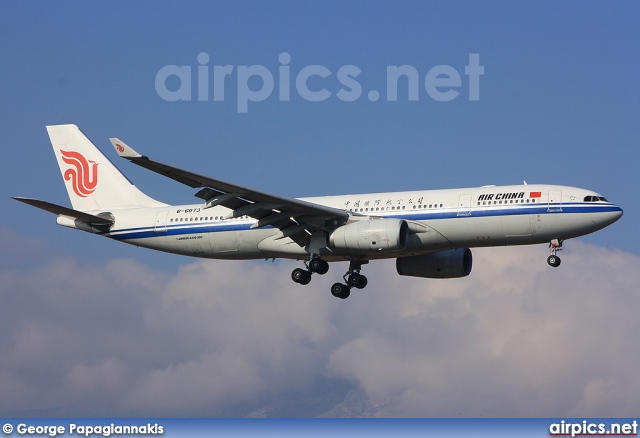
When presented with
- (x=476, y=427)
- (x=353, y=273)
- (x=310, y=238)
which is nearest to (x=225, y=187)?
(x=310, y=238)

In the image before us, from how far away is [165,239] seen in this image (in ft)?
191

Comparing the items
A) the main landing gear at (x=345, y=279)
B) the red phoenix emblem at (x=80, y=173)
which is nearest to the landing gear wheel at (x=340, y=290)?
the main landing gear at (x=345, y=279)

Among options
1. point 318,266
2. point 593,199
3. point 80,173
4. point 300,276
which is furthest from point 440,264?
point 80,173

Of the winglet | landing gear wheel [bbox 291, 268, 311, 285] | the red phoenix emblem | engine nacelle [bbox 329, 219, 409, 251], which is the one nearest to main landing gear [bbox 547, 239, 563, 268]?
engine nacelle [bbox 329, 219, 409, 251]

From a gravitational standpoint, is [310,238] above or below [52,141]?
below

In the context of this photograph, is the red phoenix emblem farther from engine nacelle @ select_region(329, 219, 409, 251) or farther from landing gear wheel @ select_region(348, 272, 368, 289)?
engine nacelle @ select_region(329, 219, 409, 251)

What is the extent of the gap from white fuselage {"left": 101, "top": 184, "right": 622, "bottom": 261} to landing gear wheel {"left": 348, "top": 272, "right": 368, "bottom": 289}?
1.72 metres

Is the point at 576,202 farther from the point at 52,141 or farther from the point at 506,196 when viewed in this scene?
the point at 52,141

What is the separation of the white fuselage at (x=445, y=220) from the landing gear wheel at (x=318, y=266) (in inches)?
18.4

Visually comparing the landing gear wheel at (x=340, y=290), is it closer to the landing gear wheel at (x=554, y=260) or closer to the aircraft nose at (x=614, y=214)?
the landing gear wheel at (x=554, y=260)

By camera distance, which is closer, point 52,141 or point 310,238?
point 310,238

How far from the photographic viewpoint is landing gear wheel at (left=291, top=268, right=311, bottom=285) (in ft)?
185

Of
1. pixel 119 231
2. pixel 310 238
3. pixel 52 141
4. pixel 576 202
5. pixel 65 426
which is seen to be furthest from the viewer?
pixel 52 141

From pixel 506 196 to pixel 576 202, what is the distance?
3.24 m
